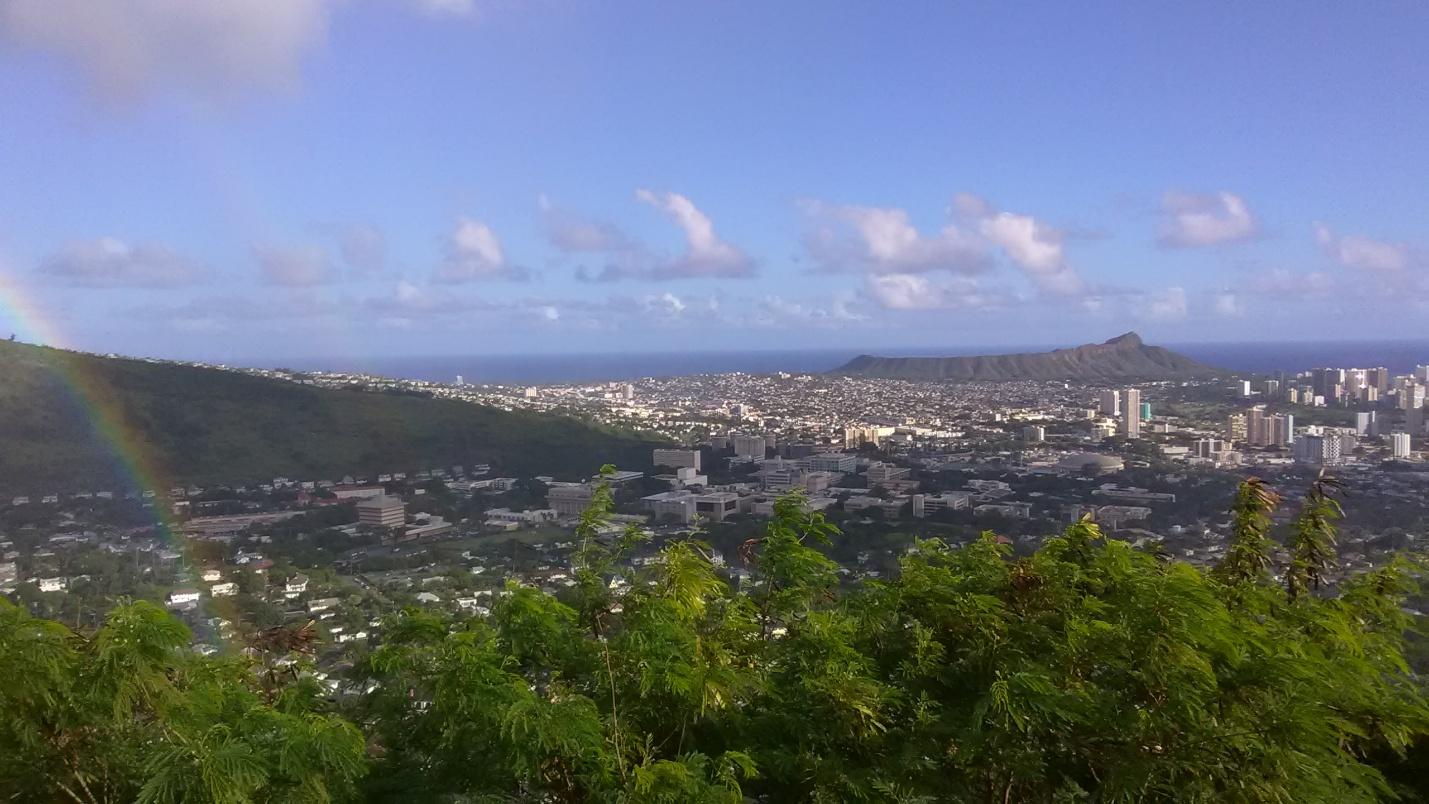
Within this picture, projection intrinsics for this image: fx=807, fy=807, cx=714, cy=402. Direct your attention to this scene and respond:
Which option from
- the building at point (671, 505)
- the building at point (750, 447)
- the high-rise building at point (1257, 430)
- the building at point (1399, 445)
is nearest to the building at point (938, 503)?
the building at point (671, 505)

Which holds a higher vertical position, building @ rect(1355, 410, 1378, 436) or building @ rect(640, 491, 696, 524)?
building @ rect(1355, 410, 1378, 436)

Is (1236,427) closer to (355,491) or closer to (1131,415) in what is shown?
(1131,415)

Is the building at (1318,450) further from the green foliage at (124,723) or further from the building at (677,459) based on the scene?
the green foliage at (124,723)

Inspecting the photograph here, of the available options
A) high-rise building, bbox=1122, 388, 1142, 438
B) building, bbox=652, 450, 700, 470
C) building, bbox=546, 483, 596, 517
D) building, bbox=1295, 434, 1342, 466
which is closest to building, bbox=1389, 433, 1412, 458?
building, bbox=1295, 434, 1342, 466

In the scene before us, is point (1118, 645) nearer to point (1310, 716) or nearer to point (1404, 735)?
point (1310, 716)

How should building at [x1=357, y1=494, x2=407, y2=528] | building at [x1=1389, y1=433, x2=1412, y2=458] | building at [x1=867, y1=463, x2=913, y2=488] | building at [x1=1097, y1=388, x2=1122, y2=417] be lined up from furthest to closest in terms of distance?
building at [x1=1097, y1=388, x2=1122, y2=417], building at [x1=867, y1=463, x2=913, y2=488], building at [x1=357, y1=494, x2=407, y2=528], building at [x1=1389, y1=433, x2=1412, y2=458]

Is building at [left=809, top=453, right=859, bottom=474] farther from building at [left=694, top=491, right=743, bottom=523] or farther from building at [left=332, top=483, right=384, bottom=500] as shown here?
building at [left=332, top=483, right=384, bottom=500]

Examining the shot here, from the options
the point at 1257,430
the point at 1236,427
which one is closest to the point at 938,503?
the point at 1257,430

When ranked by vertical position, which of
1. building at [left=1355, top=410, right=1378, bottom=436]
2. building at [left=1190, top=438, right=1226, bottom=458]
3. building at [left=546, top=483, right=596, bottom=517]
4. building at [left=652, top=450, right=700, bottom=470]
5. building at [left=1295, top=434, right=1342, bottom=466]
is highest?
building at [left=1355, top=410, right=1378, bottom=436]
